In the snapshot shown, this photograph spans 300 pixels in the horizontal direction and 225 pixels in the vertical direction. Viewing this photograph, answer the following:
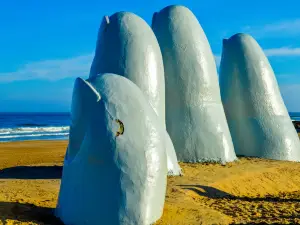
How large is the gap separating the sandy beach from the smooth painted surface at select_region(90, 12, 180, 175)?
72.8 inches

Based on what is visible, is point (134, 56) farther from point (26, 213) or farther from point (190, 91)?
point (26, 213)

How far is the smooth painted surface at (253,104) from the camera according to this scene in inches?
472

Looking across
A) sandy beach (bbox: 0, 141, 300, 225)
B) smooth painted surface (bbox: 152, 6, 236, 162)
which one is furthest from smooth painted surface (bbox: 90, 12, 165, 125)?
sandy beach (bbox: 0, 141, 300, 225)

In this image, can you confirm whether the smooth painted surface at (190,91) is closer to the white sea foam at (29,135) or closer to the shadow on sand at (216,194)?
the shadow on sand at (216,194)

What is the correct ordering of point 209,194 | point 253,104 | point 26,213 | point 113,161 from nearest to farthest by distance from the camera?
point 113,161, point 26,213, point 209,194, point 253,104

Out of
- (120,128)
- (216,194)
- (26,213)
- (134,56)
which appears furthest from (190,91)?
(26,213)

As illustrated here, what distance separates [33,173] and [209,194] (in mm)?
4351

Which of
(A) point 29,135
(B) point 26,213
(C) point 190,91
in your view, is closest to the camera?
(B) point 26,213

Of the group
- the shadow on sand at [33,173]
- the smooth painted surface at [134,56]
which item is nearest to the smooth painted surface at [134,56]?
the smooth painted surface at [134,56]

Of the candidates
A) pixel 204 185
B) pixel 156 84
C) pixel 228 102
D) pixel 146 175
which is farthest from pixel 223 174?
pixel 146 175

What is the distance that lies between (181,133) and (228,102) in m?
2.61

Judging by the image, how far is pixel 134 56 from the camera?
31.7 ft

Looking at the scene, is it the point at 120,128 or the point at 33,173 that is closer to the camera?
the point at 120,128

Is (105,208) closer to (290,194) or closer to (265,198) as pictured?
(265,198)
